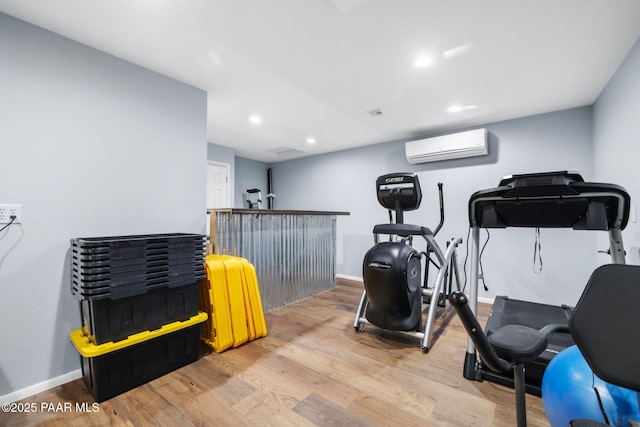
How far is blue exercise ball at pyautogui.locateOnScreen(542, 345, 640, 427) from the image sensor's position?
32.8 inches

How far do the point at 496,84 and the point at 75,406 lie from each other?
154 inches

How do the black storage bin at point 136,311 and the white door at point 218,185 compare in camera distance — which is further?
the white door at point 218,185

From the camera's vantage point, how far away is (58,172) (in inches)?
70.3

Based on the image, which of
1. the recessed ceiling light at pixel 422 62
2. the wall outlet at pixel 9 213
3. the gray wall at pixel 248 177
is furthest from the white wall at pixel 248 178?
Result: the recessed ceiling light at pixel 422 62

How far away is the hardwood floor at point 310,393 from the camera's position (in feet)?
4.71

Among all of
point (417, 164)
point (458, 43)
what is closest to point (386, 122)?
point (417, 164)

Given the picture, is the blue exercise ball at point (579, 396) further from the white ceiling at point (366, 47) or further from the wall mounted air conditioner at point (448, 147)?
the wall mounted air conditioner at point (448, 147)

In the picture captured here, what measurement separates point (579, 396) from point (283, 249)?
103 inches

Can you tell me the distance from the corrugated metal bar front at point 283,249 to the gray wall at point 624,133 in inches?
116

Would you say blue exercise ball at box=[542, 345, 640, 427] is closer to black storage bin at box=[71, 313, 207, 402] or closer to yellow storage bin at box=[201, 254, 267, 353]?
Answer: yellow storage bin at box=[201, 254, 267, 353]

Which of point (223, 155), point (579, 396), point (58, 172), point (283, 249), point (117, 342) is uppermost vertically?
point (223, 155)

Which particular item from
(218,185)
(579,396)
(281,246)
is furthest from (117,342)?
(218,185)

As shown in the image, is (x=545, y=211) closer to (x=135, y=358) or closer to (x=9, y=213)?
(x=135, y=358)

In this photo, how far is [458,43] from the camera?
190cm
